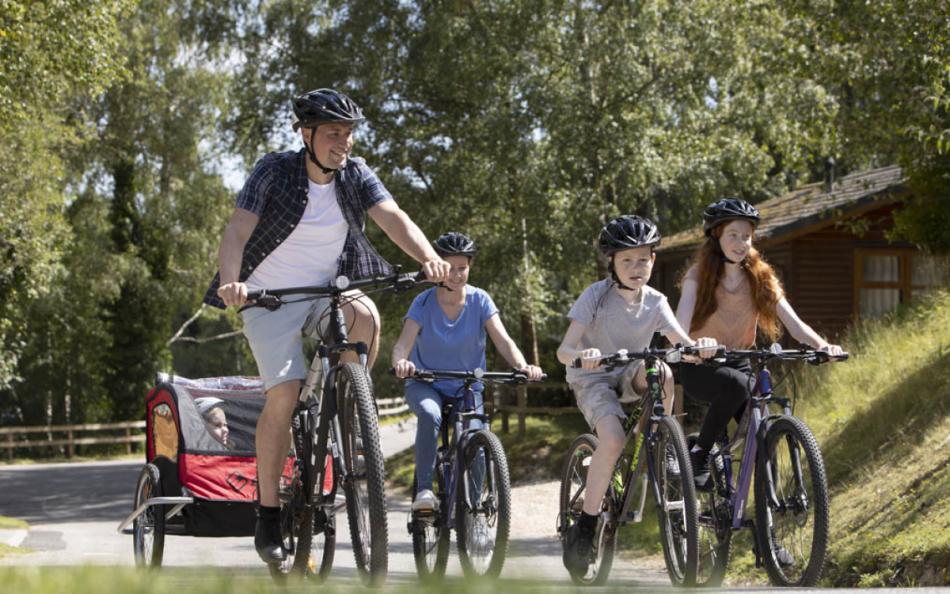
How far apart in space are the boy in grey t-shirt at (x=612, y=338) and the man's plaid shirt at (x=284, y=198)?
1.52 metres

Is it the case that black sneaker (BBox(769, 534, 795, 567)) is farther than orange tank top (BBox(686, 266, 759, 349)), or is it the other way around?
orange tank top (BBox(686, 266, 759, 349))

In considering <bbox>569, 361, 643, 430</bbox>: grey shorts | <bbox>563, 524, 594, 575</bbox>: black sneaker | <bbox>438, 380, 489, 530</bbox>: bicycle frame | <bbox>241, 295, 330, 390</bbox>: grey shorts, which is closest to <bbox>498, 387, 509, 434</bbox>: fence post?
<bbox>438, 380, 489, 530</bbox>: bicycle frame

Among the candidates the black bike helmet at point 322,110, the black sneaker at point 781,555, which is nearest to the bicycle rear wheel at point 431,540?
the black sneaker at point 781,555

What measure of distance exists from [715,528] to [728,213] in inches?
71.9

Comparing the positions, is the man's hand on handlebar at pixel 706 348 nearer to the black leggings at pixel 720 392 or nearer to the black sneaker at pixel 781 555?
the black leggings at pixel 720 392

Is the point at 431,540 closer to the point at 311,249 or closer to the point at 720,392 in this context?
the point at 720,392

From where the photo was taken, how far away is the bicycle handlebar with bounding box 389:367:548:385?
7809 millimetres

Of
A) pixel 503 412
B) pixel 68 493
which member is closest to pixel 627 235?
pixel 68 493

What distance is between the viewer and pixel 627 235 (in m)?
7.55

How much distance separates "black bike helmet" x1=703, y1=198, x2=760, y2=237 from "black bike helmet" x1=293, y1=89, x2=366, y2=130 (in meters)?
2.56

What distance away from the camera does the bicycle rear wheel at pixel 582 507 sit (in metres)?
7.39

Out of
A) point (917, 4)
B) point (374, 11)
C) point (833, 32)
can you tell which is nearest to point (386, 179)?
point (374, 11)

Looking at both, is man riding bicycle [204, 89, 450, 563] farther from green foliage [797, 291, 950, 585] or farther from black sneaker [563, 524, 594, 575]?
green foliage [797, 291, 950, 585]

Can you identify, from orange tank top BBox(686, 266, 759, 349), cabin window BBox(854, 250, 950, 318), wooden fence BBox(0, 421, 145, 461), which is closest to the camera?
orange tank top BBox(686, 266, 759, 349)
